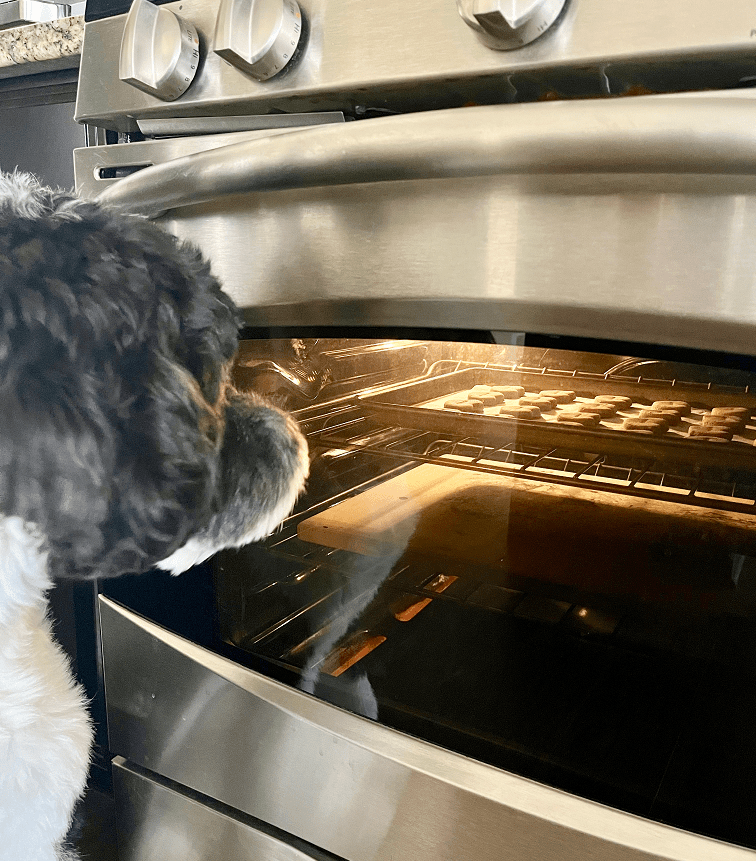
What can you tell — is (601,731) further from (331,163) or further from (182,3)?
(182,3)

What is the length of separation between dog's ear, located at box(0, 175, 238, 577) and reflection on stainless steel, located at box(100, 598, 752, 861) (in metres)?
→ 0.18

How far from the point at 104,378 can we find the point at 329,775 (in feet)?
1.16

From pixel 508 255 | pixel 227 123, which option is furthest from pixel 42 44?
pixel 508 255

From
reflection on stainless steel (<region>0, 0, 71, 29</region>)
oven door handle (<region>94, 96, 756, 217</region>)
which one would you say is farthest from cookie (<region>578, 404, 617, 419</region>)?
reflection on stainless steel (<region>0, 0, 71, 29</region>)

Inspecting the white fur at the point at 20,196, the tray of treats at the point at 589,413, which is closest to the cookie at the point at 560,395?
the tray of treats at the point at 589,413

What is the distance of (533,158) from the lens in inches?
14.6

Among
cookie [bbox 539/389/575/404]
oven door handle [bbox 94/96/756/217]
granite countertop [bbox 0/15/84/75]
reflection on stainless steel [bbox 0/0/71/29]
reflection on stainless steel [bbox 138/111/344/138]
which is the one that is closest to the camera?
oven door handle [bbox 94/96/756/217]

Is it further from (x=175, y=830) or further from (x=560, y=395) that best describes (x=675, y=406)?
(x=175, y=830)

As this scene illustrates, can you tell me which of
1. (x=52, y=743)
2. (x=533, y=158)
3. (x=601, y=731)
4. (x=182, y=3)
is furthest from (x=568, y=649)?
(x=182, y=3)

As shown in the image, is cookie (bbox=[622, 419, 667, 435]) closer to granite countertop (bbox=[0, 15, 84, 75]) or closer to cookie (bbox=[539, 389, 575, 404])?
cookie (bbox=[539, 389, 575, 404])

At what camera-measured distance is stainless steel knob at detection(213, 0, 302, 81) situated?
0.49m

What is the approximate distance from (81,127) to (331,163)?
0.47m

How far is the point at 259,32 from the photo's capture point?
50 centimetres

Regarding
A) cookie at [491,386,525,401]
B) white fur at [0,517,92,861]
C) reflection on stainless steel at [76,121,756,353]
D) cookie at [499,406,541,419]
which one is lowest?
white fur at [0,517,92,861]
